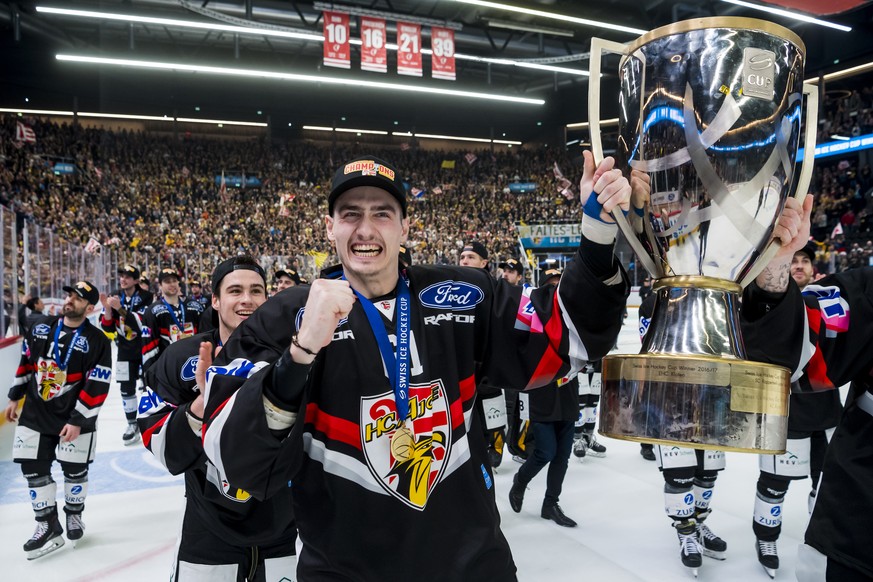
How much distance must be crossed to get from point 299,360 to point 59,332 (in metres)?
4.23

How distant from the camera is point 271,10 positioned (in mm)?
15570

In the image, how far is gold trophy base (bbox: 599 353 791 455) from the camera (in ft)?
3.14

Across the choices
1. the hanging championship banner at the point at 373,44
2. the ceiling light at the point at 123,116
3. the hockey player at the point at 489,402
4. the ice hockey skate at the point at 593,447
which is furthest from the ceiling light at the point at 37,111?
the ice hockey skate at the point at 593,447

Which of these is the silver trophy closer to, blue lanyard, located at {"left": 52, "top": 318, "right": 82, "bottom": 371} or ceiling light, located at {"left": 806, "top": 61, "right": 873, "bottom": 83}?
blue lanyard, located at {"left": 52, "top": 318, "right": 82, "bottom": 371}

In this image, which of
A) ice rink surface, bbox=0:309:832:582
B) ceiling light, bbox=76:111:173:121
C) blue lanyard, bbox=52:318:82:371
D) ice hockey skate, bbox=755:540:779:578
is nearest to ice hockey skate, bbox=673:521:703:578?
ice rink surface, bbox=0:309:832:582

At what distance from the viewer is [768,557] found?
3582mm

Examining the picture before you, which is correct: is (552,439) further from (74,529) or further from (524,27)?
(524,27)

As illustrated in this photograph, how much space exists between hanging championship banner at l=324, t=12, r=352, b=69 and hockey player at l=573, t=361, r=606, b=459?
33.8ft

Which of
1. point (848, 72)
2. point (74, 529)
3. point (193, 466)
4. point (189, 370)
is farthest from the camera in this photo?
point (848, 72)

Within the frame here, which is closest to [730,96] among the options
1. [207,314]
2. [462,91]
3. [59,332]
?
[207,314]

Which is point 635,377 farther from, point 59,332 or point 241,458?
point 59,332

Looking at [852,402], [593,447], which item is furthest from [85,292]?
[852,402]

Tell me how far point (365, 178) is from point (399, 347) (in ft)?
1.34

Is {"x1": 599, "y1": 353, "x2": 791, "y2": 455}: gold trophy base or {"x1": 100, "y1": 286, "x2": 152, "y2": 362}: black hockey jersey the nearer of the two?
{"x1": 599, "y1": 353, "x2": 791, "y2": 455}: gold trophy base
